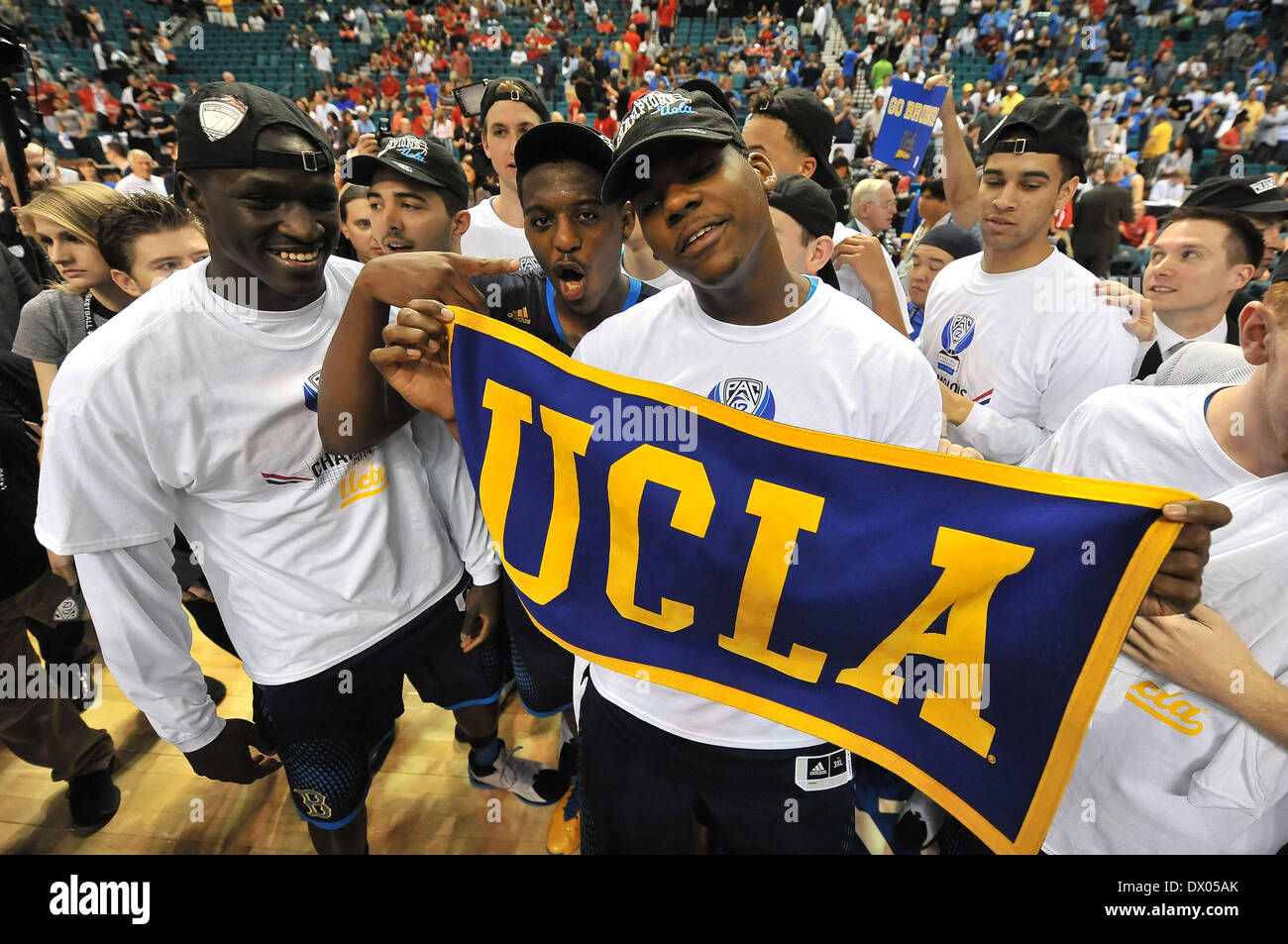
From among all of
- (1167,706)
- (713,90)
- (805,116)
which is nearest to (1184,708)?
(1167,706)

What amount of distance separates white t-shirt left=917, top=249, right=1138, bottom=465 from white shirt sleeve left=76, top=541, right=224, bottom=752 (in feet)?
7.89

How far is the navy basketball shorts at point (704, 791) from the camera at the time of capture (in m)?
1.51

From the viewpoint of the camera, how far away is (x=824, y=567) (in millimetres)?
1431

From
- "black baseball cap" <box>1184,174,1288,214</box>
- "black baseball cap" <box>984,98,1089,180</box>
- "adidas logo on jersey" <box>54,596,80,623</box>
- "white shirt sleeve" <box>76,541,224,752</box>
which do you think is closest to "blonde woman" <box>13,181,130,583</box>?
"adidas logo on jersey" <box>54,596,80,623</box>

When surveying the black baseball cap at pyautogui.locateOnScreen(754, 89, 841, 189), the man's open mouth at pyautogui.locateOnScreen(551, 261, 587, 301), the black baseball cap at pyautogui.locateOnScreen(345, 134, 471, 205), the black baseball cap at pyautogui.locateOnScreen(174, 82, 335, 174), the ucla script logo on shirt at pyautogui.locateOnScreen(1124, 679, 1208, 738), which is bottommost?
the ucla script logo on shirt at pyautogui.locateOnScreen(1124, 679, 1208, 738)

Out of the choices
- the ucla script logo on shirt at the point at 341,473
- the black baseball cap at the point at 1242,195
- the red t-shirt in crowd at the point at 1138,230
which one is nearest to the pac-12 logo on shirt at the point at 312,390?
the ucla script logo on shirt at the point at 341,473

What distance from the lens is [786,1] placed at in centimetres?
1812

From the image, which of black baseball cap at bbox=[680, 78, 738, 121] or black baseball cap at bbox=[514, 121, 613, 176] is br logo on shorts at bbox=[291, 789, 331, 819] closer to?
black baseball cap at bbox=[514, 121, 613, 176]

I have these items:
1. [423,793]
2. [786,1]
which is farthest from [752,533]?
[786,1]

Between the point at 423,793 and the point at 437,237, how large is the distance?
7.34 ft

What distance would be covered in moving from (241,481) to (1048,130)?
2.87 meters

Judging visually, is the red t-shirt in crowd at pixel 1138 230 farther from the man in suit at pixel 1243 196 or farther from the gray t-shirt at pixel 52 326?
the gray t-shirt at pixel 52 326

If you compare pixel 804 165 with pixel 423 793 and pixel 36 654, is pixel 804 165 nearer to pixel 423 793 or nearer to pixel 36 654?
pixel 423 793

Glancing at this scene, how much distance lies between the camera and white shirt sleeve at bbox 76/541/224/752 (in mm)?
1613
